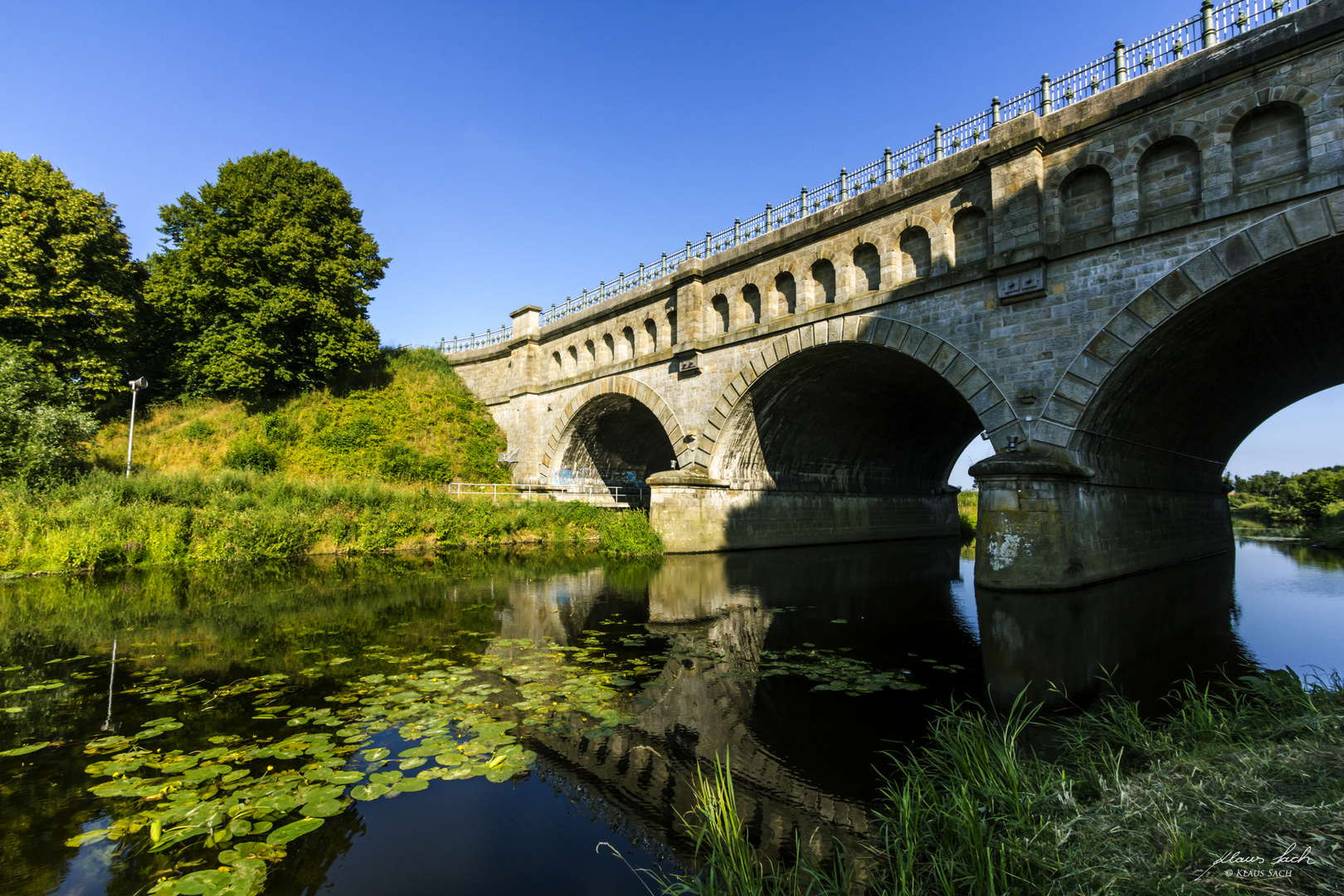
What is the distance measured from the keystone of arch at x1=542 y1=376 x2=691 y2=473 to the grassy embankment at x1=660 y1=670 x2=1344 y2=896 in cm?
1815

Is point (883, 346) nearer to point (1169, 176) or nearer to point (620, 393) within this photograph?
point (1169, 176)

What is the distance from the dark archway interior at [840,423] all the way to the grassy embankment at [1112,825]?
14.3 meters

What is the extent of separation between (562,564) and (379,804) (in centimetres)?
1365

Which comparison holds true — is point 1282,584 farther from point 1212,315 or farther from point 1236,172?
point 1236,172

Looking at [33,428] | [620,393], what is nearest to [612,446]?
[620,393]

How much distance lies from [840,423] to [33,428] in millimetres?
24566

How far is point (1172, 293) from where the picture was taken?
38.1 feet

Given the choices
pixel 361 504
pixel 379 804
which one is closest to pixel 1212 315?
pixel 379 804

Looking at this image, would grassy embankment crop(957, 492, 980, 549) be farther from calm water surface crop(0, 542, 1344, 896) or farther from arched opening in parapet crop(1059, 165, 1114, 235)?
calm water surface crop(0, 542, 1344, 896)

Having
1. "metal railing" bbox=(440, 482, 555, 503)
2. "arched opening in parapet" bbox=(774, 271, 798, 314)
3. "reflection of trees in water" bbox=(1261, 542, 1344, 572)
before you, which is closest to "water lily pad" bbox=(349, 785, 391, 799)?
"arched opening in parapet" bbox=(774, 271, 798, 314)

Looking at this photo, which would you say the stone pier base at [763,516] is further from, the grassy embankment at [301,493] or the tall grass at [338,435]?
the tall grass at [338,435]

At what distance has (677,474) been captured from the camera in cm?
2061

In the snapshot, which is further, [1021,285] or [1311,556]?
[1311,556]

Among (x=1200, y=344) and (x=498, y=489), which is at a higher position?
(x=1200, y=344)
